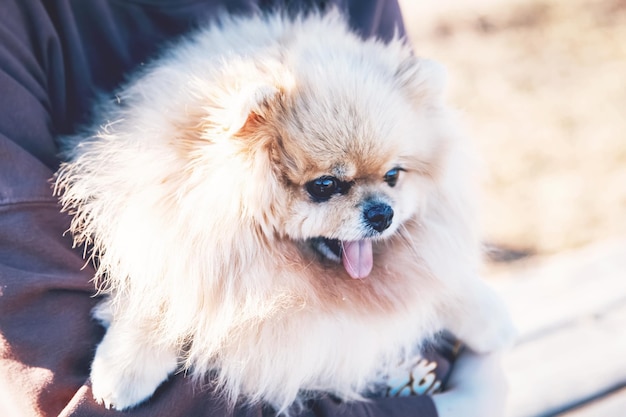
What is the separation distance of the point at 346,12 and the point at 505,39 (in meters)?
2.68

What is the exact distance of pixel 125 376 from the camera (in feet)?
3.50

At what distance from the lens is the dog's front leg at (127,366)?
41.7 inches

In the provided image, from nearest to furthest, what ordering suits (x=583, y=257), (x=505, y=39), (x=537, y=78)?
(x=583, y=257) < (x=537, y=78) < (x=505, y=39)

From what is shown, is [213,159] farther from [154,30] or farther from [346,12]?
[346,12]

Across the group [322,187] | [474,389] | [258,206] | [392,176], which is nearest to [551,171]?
[474,389]

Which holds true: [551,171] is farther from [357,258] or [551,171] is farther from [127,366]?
[127,366]

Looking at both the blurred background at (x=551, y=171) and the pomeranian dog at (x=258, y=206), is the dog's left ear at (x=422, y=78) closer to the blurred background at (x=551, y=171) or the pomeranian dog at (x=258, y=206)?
the pomeranian dog at (x=258, y=206)

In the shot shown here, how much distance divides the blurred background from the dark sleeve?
662mm

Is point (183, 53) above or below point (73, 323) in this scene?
above

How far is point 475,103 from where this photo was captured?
339cm

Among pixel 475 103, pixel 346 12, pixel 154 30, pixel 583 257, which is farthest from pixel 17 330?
pixel 475 103

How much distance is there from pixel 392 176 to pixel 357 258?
0.57 feet

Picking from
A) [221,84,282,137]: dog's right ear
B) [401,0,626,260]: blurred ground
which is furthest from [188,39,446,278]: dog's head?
[401,0,626,260]: blurred ground

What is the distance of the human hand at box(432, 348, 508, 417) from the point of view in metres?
1.31
